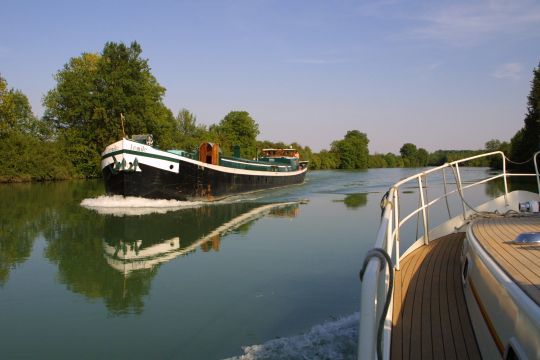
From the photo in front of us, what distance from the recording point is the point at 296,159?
3784 centimetres

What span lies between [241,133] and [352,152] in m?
44.1

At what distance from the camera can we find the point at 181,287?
7363 mm

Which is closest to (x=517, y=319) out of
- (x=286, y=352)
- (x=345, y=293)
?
(x=286, y=352)

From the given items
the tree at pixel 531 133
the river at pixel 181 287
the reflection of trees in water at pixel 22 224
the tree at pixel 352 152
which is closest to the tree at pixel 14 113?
the reflection of trees in water at pixel 22 224

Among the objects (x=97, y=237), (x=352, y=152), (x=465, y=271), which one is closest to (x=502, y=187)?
(x=97, y=237)

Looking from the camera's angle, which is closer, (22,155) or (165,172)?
(165,172)

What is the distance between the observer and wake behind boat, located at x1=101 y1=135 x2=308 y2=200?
18812mm

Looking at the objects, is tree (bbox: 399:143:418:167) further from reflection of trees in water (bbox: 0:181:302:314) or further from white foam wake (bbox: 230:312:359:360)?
white foam wake (bbox: 230:312:359:360)

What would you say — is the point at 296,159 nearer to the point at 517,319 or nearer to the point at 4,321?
the point at 4,321

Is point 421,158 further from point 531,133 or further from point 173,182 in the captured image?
point 173,182

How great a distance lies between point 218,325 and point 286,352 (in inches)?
46.2

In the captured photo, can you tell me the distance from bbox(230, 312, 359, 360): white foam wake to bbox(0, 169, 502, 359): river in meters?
0.01

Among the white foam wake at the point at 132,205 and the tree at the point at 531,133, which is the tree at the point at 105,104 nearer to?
the white foam wake at the point at 132,205

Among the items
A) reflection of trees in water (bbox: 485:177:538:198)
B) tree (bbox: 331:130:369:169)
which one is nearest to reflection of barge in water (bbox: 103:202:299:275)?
reflection of trees in water (bbox: 485:177:538:198)
